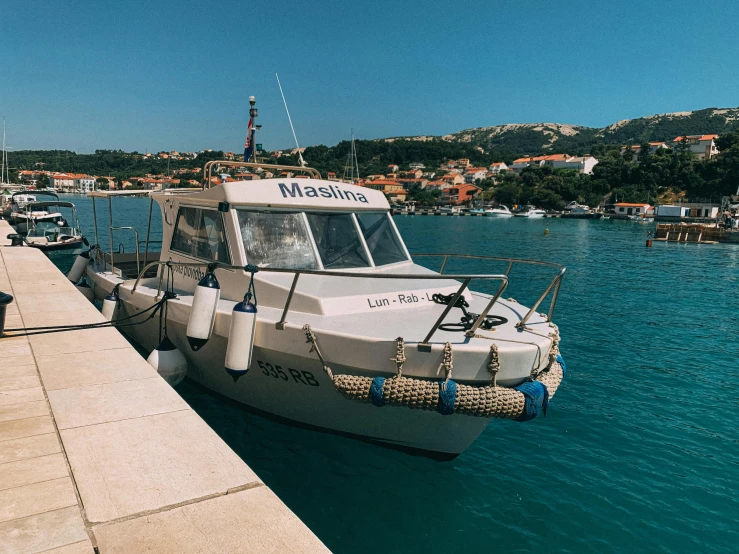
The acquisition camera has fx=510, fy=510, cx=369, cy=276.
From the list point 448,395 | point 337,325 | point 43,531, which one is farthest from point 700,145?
point 43,531

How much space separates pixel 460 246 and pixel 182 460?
143 feet

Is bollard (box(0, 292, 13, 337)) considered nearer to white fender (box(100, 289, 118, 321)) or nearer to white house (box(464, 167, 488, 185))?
white fender (box(100, 289, 118, 321))

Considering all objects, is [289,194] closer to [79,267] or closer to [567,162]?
[79,267]

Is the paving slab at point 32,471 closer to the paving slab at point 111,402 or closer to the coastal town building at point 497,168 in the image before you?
the paving slab at point 111,402

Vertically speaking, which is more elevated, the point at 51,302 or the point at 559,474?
the point at 51,302

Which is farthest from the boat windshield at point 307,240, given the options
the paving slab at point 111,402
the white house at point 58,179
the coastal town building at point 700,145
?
the coastal town building at point 700,145

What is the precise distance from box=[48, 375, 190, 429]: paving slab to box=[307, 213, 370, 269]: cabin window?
273 centimetres

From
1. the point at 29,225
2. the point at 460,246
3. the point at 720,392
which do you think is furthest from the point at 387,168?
the point at 720,392

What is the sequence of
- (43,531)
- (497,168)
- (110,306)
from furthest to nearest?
(497,168)
(110,306)
(43,531)

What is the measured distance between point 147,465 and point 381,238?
4.84m

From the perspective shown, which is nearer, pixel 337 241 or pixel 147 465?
pixel 147 465

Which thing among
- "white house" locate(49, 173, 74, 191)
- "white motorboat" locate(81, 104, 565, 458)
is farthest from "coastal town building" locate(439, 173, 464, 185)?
"white motorboat" locate(81, 104, 565, 458)

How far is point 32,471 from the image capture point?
3400 millimetres

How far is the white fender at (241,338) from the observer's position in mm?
5336
